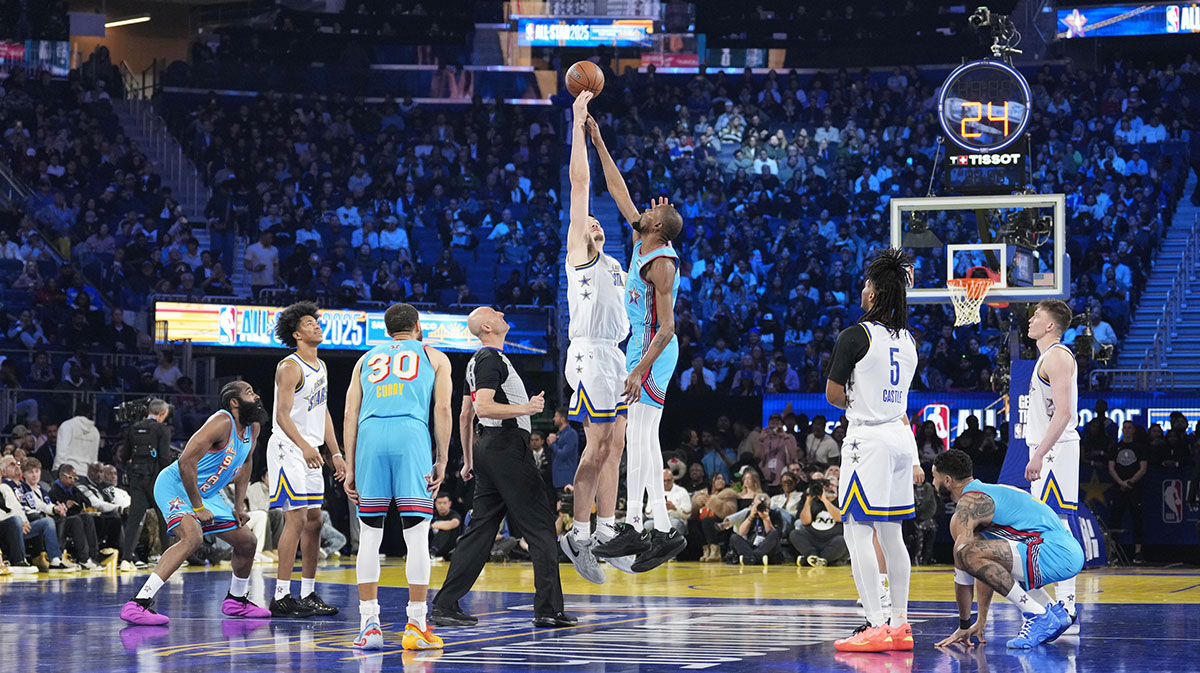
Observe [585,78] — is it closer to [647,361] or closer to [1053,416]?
[647,361]

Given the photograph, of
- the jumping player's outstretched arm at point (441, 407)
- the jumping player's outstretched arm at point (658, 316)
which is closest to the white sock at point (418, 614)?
the jumping player's outstretched arm at point (441, 407)

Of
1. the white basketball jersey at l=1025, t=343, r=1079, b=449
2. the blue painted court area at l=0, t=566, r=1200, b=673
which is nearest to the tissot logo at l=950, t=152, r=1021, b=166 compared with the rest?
Result: the blue painted court area at l=0, t=566, r=1200, b=673

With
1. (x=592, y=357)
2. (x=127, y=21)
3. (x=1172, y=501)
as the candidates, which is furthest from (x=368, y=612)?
(x=127, y=21)

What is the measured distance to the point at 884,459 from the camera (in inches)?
324

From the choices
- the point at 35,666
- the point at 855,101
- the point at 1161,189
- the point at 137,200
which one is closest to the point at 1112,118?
the point at 1161,189

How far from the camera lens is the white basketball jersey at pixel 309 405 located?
10914 millimetres

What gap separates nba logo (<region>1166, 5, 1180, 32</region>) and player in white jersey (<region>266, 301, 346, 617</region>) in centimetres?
2707

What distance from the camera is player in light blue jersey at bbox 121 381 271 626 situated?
10.5 m

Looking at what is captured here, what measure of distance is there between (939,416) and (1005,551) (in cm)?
1124

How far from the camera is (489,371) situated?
9.32 m

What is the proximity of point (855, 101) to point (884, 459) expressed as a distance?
2403cm

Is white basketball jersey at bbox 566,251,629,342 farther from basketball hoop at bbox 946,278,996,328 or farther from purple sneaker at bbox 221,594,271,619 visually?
basketball hoop at bbox 946,278,996,328

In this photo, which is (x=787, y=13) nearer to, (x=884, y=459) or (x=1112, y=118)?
(x=1112, y=118)

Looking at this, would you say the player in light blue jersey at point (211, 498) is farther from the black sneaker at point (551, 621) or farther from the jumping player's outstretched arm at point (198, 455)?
the black sneaker at point (551, 621)
